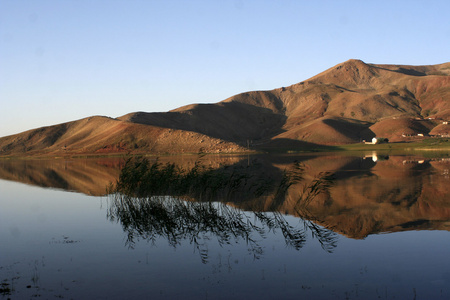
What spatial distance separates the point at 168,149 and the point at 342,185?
105 meters

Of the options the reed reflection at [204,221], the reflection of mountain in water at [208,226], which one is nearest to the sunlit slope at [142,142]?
the reed reflection at [204,221]

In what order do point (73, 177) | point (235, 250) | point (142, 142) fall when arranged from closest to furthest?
point (235, 250) < point (73, 177) < point (142, 142)

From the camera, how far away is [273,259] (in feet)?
48.4

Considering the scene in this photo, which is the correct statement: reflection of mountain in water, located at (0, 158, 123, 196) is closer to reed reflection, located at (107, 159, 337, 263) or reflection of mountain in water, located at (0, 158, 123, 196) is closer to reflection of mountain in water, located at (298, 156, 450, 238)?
reed reflection, located at (107, 159, 337, 263)

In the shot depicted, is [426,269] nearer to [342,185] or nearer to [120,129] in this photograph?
[342,185]

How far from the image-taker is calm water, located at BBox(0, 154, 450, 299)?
1213 cm

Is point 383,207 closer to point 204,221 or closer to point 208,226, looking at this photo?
point 204,221

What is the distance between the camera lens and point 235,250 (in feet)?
52.7

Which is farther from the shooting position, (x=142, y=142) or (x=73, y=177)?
(x=142, y=142)

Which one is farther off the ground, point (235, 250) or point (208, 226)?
point (208, 226)

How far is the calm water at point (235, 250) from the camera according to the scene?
12.1 meters

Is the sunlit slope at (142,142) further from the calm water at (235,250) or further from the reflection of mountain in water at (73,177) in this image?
the calm water at (235,250)

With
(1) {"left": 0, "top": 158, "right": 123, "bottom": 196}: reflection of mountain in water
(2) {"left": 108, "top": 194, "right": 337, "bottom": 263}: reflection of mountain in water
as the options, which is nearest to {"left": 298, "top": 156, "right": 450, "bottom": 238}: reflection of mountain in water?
(2) {"left": 108, "top": 194, "right": 337, "bottom": 263}: reflection of mountain in water

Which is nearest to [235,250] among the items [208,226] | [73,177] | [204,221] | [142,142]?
[208,226]
